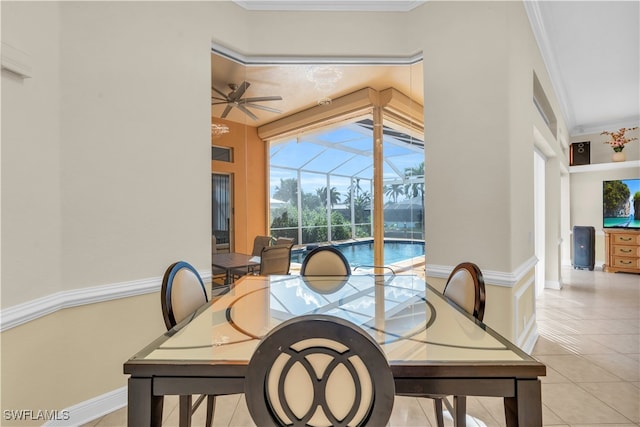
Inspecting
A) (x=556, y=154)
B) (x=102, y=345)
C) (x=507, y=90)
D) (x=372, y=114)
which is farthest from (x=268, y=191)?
(x=556, y=154)

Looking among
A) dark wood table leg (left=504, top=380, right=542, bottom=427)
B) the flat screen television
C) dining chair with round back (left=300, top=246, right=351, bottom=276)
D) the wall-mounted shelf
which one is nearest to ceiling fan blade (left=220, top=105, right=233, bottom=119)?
→ dining chair with round back (left=300, top=246, right=351, bottom=276)

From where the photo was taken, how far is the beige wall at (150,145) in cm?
169

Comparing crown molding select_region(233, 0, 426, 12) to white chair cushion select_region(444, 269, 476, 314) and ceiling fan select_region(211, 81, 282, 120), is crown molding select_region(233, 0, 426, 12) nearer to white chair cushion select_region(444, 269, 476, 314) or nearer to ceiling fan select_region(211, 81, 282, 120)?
ceiling fan select_region(211, 81, 282, 120)

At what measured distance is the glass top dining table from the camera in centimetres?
101

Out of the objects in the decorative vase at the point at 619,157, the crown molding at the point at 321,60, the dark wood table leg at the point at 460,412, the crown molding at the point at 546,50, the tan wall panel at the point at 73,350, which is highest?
the crown molding at the point at 546,50

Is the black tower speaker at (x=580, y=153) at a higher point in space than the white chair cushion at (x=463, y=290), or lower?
higher

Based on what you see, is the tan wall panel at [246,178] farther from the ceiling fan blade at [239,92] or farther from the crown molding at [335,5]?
the crown molding at [335,5]

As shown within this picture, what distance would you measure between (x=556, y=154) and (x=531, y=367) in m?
5.01

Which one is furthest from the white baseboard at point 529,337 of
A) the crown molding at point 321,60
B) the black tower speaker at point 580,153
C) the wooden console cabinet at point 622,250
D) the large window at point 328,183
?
the black tower speaker at point 580,153

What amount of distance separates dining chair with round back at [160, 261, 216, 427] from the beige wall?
60 cm

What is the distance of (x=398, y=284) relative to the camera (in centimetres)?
229

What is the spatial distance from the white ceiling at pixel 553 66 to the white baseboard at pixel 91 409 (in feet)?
8.28

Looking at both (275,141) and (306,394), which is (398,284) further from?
(275,141)

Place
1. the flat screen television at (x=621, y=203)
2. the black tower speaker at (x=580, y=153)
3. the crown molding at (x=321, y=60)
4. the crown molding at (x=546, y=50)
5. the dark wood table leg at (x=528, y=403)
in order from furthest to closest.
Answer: the black tower speaker at (x=580, y=153) → the flat screen television at (x=621, y=203) → the crown molding at (x=321, y=60) → the crown molding at (x=546, y=50) → the dark wood table leg at (x=528, y=403)
